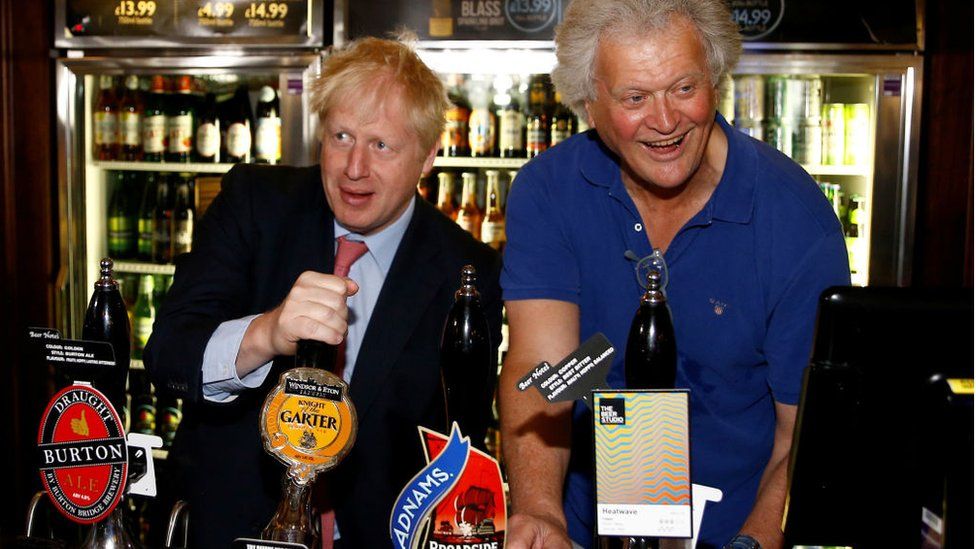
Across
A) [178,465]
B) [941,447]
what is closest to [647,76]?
[941,447]

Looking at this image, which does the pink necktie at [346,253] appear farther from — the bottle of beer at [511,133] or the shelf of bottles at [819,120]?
the shelf of bottles at [819,120]

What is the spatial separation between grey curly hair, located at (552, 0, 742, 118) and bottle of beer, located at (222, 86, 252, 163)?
2.04m

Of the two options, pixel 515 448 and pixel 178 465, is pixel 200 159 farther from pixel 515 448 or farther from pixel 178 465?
pixel 515 448

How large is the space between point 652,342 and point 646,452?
0.11 m

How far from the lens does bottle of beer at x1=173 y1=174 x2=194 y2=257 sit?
3.33 m

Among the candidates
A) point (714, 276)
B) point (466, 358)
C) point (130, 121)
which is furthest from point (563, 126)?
point (466, 358)

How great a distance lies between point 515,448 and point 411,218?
0.53 meters

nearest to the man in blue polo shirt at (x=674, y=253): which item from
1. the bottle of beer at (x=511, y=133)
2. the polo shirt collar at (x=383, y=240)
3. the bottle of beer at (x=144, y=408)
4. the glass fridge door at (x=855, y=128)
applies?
the polo shirt collar at (x=383, y=240)

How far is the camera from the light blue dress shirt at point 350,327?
1.35 m

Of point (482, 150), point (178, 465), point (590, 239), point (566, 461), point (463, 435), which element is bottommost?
point (178, 465)

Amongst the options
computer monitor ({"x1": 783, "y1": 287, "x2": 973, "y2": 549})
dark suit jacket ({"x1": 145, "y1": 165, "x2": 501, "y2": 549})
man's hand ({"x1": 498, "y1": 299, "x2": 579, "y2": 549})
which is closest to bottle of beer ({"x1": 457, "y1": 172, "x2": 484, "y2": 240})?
dark suit jacket ({"x1": 145, "y1": 165, "x2": 501, "y2": 549})

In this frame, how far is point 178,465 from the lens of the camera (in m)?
1.67

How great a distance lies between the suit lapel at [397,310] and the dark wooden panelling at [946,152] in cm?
194

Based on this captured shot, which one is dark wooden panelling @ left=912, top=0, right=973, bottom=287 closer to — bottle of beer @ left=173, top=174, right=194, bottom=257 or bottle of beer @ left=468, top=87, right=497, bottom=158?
bottle of beer @ left=468, top=87, right=497, bottom=158
